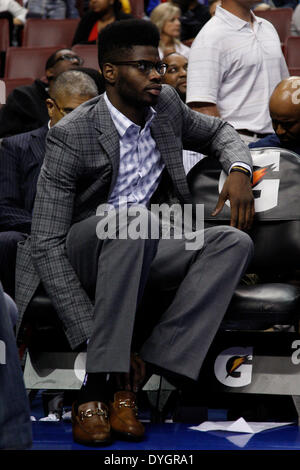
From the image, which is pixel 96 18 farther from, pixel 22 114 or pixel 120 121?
pixel 120 121

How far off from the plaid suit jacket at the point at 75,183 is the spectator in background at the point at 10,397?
31.4 inches

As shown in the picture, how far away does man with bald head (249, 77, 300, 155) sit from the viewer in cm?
285

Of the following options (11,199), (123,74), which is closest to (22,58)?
(11,199)

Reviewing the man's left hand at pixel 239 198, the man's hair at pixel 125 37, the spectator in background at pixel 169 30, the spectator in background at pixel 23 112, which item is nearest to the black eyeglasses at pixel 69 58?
the spectator in background at pixel 23 112

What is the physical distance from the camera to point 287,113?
2.84 metres

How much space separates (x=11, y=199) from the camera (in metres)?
3.05

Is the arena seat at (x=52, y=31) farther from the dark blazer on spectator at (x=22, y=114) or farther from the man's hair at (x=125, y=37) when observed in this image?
the man's hair at (x=125, y=37)

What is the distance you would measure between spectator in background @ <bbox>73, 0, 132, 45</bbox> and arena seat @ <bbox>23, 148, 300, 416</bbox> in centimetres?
378

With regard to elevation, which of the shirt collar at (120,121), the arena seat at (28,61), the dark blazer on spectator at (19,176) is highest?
the shirt collar at (120,121)

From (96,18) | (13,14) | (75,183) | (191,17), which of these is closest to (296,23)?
(191,17)

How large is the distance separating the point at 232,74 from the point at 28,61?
3.22 m

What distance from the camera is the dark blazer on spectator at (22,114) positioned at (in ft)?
13.6

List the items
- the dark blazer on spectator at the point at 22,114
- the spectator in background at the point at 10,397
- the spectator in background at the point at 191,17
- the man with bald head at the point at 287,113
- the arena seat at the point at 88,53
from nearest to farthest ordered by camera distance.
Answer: the spectator in background at the point at 10,397
the man with bald head at the point at 287,113
the dark blazer on spectator at the point at 22,114
the arena seat at the point at 88,53
the spectator in background at the point at 191,17

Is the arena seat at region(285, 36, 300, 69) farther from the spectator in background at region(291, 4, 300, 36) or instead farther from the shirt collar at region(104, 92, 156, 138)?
the shirt collar at region(104, 92, 156, 138)
